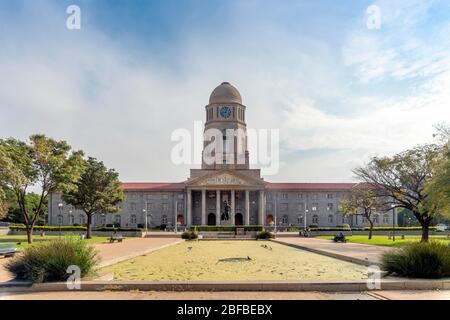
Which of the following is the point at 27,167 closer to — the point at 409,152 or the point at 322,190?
the point at 409,152

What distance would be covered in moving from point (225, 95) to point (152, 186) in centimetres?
2635

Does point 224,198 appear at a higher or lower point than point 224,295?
higher

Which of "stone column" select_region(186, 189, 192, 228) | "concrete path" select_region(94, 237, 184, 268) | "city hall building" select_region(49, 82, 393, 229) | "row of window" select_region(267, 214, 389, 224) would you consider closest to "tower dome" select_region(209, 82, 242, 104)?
"city hall building" select_region(49, 82, 393, 229)

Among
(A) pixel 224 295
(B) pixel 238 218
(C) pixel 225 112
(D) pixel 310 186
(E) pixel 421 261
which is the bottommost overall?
(B) pixel 238 218

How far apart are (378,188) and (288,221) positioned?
50.6 metres

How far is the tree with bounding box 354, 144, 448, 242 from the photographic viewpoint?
3725cm

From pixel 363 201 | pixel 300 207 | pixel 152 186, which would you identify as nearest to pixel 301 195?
pixel 300 207

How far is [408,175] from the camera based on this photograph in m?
38.6

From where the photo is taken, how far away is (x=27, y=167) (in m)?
38.6

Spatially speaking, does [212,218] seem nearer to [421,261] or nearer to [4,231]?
[4,231]

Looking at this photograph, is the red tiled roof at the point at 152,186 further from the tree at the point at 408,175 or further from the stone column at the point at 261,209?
the tree at the point at 408,175

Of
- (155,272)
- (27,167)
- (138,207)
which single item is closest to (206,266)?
(155,272)

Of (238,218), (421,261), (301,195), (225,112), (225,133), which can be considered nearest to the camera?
(421,261)
